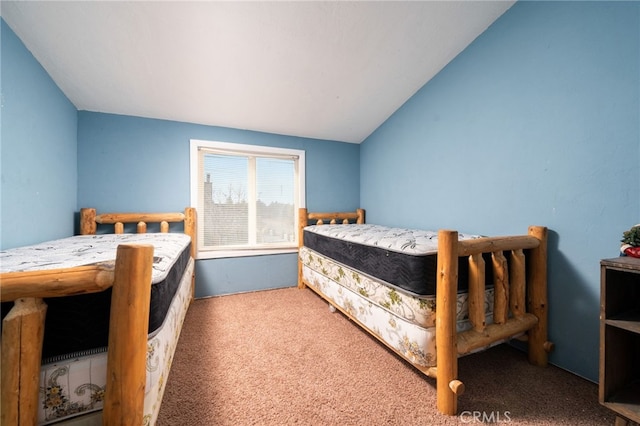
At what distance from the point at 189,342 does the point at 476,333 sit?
1.77 metres

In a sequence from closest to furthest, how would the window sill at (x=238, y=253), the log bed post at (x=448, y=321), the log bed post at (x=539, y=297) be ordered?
the log bed post at (x=448, y=321) → the log bed post at (x=539, y=297) → the window sill at (x=238, y=253)

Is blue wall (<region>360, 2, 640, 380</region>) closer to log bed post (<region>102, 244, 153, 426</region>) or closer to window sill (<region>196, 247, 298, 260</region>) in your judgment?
window sill (<region>196, 247, 298, 260</region>)

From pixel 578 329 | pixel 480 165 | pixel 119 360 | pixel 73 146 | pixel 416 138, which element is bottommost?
pixel 578 329

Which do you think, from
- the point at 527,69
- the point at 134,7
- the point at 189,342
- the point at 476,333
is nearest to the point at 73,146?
the point at 134,7

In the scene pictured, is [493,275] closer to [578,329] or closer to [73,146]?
[578,329]

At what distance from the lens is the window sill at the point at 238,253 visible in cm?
239

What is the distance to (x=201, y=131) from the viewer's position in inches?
94.4

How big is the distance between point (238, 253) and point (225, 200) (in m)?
0.61

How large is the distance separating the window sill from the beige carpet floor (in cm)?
82

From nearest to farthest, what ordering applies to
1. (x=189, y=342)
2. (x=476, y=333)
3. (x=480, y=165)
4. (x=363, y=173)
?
(x=476, y=333), (x=189, y=342), (x=480, y=165), (x=363, y=173)

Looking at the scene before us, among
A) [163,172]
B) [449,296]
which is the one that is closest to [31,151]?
[163,172]

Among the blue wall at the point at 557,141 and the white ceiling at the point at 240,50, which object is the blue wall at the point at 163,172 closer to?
the white ceiling at the point at 240,50

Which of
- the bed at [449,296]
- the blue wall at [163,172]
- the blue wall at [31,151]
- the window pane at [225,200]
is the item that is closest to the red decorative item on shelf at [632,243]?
the bed at [449,296]

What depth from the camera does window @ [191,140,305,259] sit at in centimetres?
245
